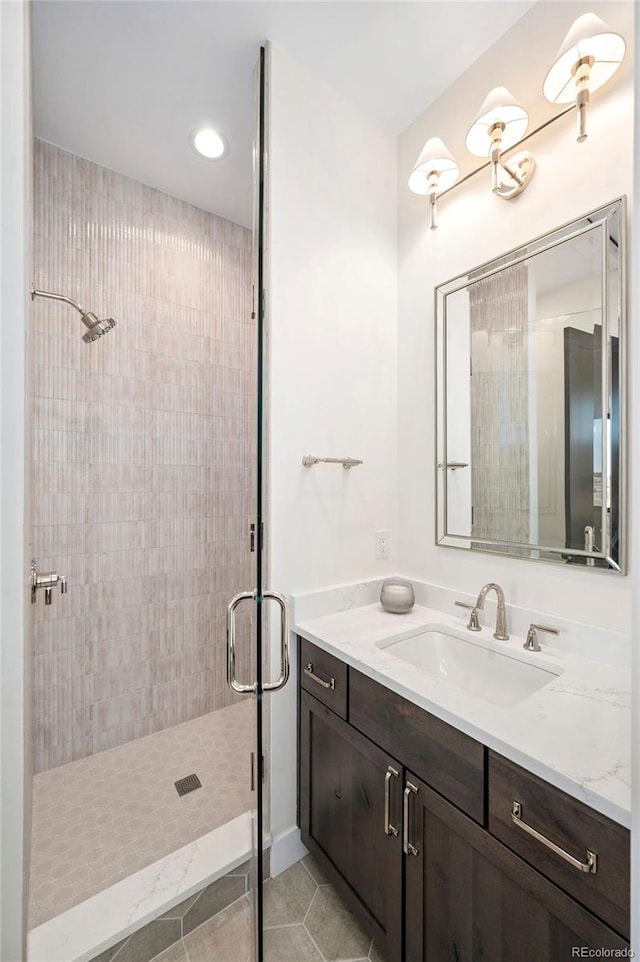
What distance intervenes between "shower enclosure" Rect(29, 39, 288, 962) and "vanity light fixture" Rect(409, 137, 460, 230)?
2.09 feet

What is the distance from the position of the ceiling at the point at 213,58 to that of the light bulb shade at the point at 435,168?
11.6 inches

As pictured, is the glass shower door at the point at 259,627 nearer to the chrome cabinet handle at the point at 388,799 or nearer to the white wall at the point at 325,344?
the chrome cabinet handle at the point at 388,799

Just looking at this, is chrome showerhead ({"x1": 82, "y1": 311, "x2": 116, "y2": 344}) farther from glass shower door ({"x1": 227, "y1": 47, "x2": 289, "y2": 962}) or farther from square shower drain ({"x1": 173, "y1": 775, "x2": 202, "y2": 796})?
square shower drain ({"x1": 173, "y1": 775, "x2": 202, "y2": 796})

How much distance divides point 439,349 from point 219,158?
1.34m

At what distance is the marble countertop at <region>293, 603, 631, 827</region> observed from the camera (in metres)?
0.69

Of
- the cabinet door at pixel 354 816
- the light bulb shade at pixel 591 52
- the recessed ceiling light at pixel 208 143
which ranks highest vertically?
the recessed ceiling light at pixel 208 143

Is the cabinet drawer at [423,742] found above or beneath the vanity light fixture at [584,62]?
beneath

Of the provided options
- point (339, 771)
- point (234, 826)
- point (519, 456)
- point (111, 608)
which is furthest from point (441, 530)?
point (111, 608)

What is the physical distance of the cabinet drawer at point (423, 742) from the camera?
0.84 meters

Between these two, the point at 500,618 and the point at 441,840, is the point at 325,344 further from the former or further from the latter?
the point at 441,840

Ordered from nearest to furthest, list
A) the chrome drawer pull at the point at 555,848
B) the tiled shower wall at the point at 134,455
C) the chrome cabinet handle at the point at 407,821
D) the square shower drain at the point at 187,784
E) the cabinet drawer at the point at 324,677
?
the chrome drawer pull at the point at 555,848 → the chrome cabinet handle at the point at 407,821 → the cabinet drawer at the point at 324,677 → the square shower drain at the point at 187,784 → the tiled shower wall at the point at 134,455

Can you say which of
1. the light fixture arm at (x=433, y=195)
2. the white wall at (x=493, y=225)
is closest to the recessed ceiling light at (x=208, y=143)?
the white wall at (x=493, y=225)

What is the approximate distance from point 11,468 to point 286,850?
5.04ft

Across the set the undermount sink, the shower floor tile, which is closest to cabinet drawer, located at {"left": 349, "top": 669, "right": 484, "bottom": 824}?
the undermount sink
